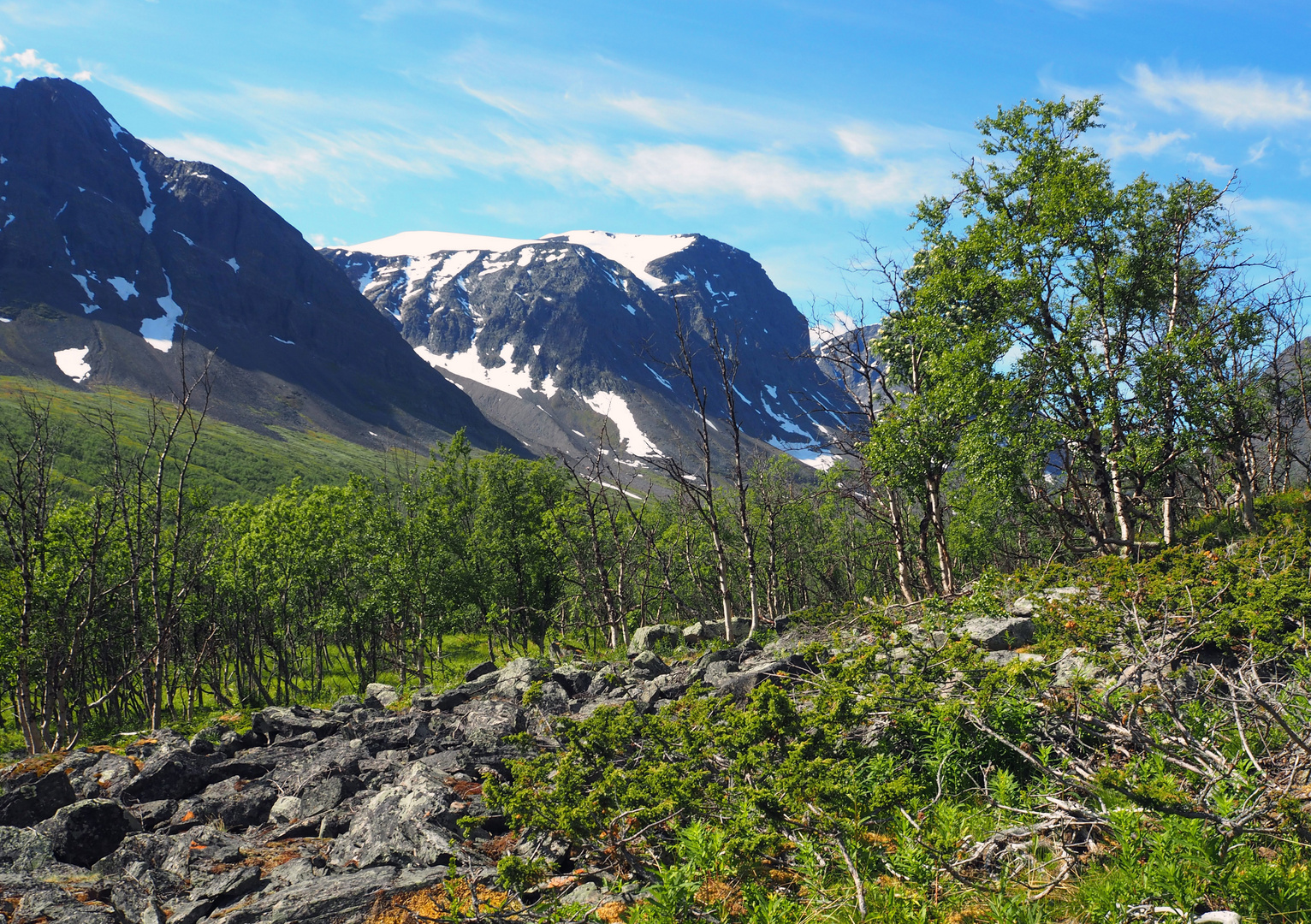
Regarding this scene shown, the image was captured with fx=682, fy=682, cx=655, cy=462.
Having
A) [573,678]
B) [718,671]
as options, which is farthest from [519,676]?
[718,671]

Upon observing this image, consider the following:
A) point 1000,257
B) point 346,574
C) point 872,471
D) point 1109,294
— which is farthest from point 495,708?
point 346,574

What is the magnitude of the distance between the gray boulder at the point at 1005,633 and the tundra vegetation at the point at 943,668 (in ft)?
0.19

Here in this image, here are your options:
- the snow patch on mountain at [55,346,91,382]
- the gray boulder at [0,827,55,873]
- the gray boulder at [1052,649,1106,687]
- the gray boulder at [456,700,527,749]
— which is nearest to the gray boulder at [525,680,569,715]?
the gray boulder at [456,700,527,749]

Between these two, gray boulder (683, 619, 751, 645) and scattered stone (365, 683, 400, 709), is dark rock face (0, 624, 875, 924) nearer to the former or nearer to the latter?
scattered stone (365, 683, 400, 709)

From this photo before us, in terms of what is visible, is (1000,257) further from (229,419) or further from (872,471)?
(229,419)

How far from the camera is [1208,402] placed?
56.5ft

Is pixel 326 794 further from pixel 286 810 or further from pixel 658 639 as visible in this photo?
pixel 658 639

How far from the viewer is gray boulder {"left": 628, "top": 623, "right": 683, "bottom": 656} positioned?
21781mm

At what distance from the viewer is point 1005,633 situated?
11.3m

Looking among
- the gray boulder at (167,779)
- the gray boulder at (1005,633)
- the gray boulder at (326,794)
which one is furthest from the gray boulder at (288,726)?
the gray boulder at (1005,633)

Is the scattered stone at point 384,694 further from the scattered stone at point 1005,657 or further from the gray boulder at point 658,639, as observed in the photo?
the scattered stone at point 1005,657

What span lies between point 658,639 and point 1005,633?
41.2 ft

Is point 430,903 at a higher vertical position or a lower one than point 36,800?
higher

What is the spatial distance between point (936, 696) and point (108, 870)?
9.01 metres
